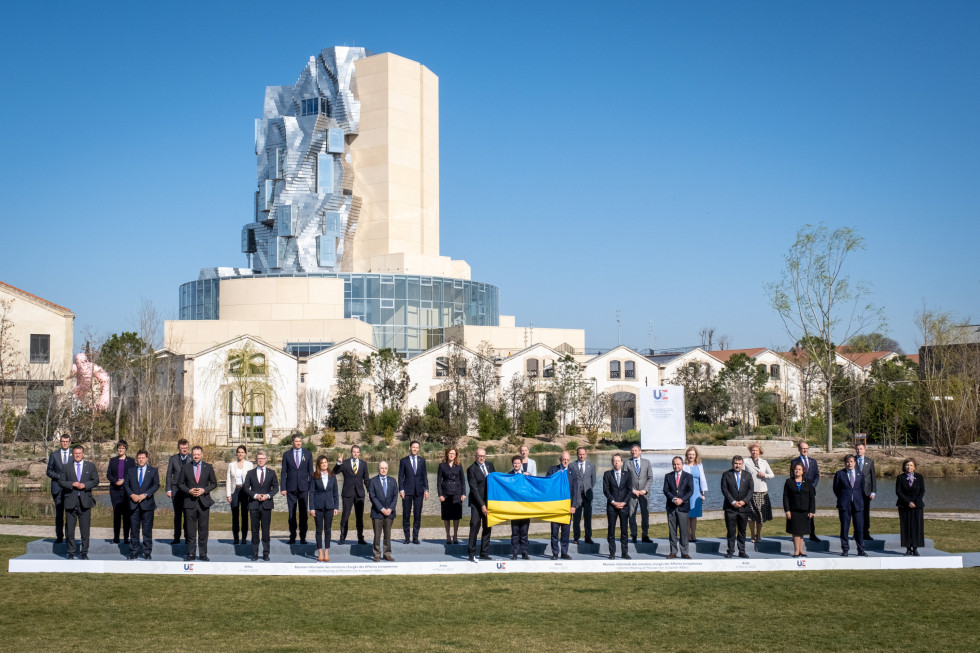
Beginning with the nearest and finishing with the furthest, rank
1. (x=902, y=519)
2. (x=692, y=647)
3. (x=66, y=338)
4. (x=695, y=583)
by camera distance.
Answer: (x=692, y=647)
(x=695, y=583)
(x=902, y=519)
(x=66, y=338)

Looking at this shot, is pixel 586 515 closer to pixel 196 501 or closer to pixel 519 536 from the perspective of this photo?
pixel 519 536

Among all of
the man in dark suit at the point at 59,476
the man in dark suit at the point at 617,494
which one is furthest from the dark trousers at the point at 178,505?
the man in dark suit at the point at 617,494

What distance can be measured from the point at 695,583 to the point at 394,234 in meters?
60.4

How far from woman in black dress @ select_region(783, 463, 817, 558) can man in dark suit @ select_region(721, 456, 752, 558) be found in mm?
682

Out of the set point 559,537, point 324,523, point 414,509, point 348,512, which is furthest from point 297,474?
point 559,537

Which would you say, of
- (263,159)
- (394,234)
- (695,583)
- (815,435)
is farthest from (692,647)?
(263,159)

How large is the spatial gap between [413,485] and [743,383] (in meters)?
47.8

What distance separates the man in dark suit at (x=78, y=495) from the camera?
15.3 meters

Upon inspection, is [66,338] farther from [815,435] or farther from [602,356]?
[815,435]

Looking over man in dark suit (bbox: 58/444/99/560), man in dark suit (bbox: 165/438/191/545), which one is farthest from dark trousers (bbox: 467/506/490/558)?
man in dark suit (bbox: 58/444/99/560)

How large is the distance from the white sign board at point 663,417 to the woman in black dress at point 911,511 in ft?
66.9

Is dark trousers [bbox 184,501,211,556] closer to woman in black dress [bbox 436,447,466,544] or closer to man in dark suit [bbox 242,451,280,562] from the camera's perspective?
man in dark suit [bbox 242,451,280,562]

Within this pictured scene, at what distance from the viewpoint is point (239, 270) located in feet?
240

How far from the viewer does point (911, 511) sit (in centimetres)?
1587
